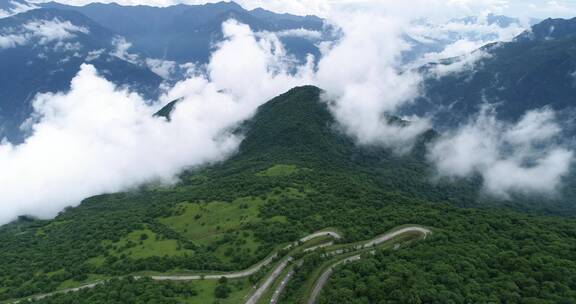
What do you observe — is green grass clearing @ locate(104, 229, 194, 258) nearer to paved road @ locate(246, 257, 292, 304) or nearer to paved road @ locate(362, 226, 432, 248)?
paved road @ locate(246, 257, 292, 304)

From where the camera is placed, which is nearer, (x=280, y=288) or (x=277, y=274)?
(x=280, y=288)

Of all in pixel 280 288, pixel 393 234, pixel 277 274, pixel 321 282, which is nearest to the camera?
pixel 321 282

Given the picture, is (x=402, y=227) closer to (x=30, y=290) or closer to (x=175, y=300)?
(x=175, y=300)

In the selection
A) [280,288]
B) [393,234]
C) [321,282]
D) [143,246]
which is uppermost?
[143,246]

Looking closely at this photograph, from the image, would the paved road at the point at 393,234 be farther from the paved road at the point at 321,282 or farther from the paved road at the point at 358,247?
the paved road at the point at 321,282

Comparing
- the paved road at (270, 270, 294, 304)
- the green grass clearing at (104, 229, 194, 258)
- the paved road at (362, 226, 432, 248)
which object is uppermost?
the green grass clearing at (104, 229, 194, 258)

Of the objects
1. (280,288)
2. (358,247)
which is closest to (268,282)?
(280,288)

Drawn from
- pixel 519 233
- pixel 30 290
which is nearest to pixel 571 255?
pixel 519 233

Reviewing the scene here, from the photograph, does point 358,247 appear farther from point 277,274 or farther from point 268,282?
point 268,282

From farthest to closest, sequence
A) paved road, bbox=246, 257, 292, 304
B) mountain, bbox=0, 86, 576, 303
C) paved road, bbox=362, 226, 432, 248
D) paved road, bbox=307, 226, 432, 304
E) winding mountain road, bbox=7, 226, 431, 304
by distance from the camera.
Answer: paved road, bbox=362, 226, 432, 248 < paved road, bbox=246, 257, 292, 304 < winding mountain road, bbox=7, 226, 431, 304 < paved road, bbox=307, 226, 432, 304 < mountain, bbox=0, 86, 576, 303

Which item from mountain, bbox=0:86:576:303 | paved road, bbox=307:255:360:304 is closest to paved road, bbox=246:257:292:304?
mountain, bbox=0:86:576:303

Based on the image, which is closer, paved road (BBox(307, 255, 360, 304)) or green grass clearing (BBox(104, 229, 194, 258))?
paved road (BBox(307, 255, 360, 304))
